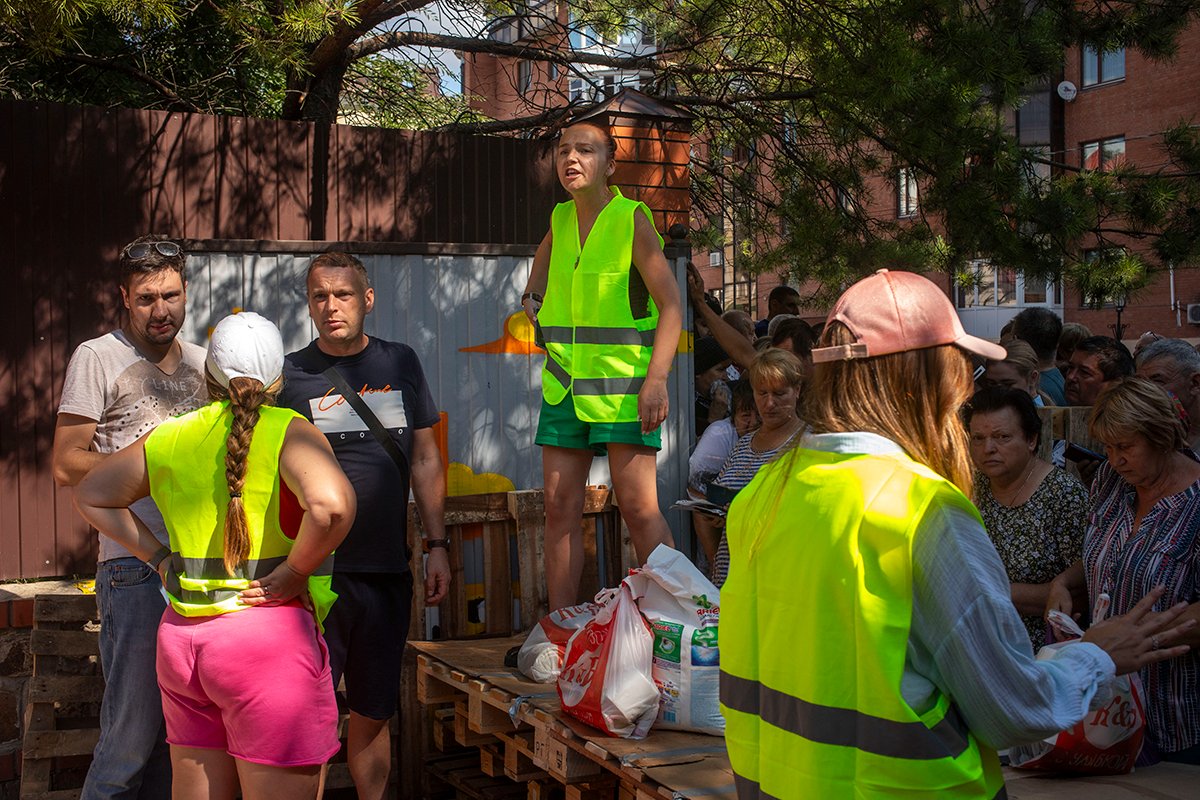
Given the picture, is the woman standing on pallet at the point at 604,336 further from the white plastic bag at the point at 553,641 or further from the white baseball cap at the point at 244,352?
the white baseball cap at the point at 244,352

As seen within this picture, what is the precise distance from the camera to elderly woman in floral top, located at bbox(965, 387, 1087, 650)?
3957 millimetres

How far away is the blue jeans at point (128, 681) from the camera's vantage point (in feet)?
11.9

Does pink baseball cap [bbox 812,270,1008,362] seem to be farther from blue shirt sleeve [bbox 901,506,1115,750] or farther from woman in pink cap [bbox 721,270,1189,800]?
blue shirt sleeve [bbox 901,506,1115,750]

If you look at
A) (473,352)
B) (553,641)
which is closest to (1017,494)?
(553,641)

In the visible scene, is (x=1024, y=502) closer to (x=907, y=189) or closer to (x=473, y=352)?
(x=473, y=352)

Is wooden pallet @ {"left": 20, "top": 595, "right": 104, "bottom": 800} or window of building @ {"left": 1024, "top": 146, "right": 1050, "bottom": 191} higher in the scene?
window of building @ {"left": 1024, "top": 146, "right": 1050, "bottom": 191}

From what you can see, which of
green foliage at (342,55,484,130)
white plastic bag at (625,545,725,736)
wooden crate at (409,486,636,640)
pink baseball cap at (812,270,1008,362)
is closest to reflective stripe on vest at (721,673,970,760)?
pink baseball cap at (812,270,1008,362)

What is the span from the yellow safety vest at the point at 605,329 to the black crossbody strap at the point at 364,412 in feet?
2.12

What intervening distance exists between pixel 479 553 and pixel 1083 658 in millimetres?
3957

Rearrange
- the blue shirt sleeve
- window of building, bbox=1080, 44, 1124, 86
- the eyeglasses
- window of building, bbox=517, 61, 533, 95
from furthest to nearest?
window of building, bbox=1080, 44, 1124, 86
window of building, bbox=517, 61, 533, 95
the eyeglasses
the blue shirt sleeve

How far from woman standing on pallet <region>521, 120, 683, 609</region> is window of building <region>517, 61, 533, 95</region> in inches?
225

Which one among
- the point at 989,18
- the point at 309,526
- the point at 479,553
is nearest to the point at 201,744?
the point at 309,526

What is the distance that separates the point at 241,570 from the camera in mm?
3012

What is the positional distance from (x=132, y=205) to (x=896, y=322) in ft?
17.0
